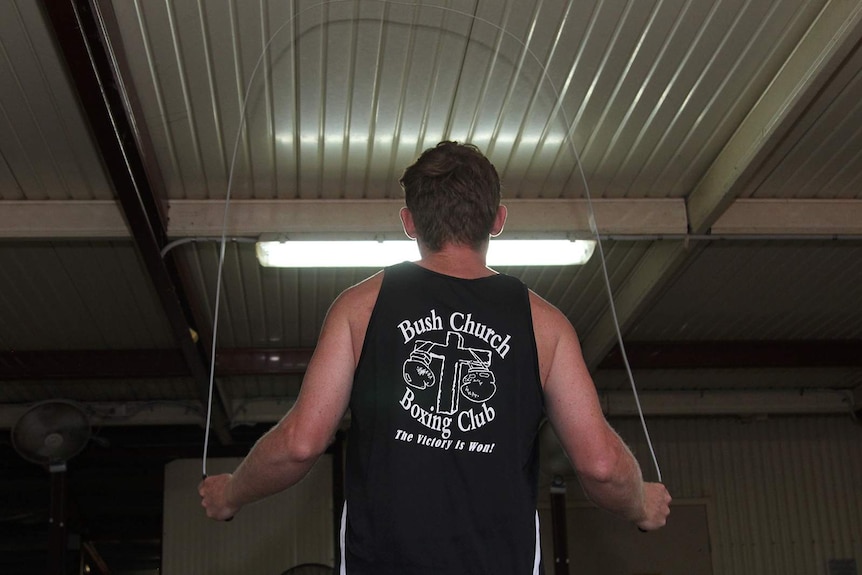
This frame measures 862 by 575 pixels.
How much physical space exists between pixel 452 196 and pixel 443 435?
0.52 metres

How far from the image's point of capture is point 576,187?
737 cm

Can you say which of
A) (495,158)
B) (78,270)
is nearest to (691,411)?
(495,158)

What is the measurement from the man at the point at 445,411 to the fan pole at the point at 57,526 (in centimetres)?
807

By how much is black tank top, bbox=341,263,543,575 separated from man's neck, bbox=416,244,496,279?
4 centimetres

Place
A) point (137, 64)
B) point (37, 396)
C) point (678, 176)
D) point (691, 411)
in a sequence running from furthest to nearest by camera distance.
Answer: point (691, 411) → point (37, 396) → point (678, 176) → point (137, 64)

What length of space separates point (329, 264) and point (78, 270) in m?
2.45

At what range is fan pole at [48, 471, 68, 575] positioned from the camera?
369 inches

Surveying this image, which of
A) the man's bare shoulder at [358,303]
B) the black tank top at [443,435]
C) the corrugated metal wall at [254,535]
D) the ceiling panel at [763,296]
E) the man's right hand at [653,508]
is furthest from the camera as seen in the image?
the corrugated metal wall at [254,535]

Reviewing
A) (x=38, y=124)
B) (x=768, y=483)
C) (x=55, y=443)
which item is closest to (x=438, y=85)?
(x=38, y=124)

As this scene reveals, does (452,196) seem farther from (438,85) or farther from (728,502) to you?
(728,502)

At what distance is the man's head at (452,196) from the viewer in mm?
2105

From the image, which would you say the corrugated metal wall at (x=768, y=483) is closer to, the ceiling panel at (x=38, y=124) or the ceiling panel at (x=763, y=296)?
the ceiling panel at (x=763, y=296)

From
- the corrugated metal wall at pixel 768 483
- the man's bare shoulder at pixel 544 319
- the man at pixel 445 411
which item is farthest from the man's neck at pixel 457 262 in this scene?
the corrugated metal wall at pixel 768 483

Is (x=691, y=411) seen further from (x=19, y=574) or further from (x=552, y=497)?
(x=19, y=574)
